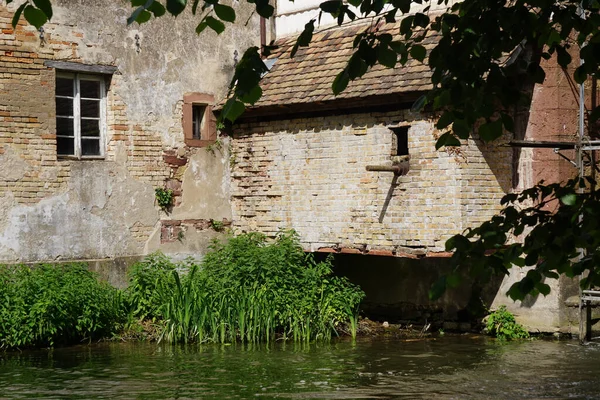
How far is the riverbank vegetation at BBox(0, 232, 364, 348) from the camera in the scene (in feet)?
41.8

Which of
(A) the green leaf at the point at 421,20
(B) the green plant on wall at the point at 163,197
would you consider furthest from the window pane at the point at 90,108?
(A) the green leaf at the point at 421,20

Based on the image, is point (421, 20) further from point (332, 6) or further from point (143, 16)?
point (143, 16)

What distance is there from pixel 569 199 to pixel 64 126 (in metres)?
11.1

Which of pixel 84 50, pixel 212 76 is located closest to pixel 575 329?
pixel 212 76

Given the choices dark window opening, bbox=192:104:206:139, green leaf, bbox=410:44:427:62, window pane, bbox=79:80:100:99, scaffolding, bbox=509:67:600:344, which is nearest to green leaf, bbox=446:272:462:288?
green leaf, bbox=410:44:427:62

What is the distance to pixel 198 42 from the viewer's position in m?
15.9

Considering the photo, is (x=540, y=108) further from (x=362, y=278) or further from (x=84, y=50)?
(x=84, y=50)

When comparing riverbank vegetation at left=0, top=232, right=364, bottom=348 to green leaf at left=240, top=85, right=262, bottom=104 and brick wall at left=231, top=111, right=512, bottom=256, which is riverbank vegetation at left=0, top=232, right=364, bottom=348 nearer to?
brick wall at left=231, top=111, right=512, bottom=256

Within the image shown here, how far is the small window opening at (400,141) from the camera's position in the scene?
46.4ft

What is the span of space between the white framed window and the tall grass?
2129 mm

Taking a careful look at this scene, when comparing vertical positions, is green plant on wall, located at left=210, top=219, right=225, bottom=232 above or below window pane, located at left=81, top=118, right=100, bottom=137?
below

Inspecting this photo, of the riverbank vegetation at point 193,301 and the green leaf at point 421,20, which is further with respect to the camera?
the riverbank vegetation at point 193,301

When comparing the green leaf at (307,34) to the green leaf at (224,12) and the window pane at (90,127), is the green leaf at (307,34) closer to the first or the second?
the green leaf at (224,12)

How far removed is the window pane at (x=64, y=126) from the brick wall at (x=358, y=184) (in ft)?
9.31
